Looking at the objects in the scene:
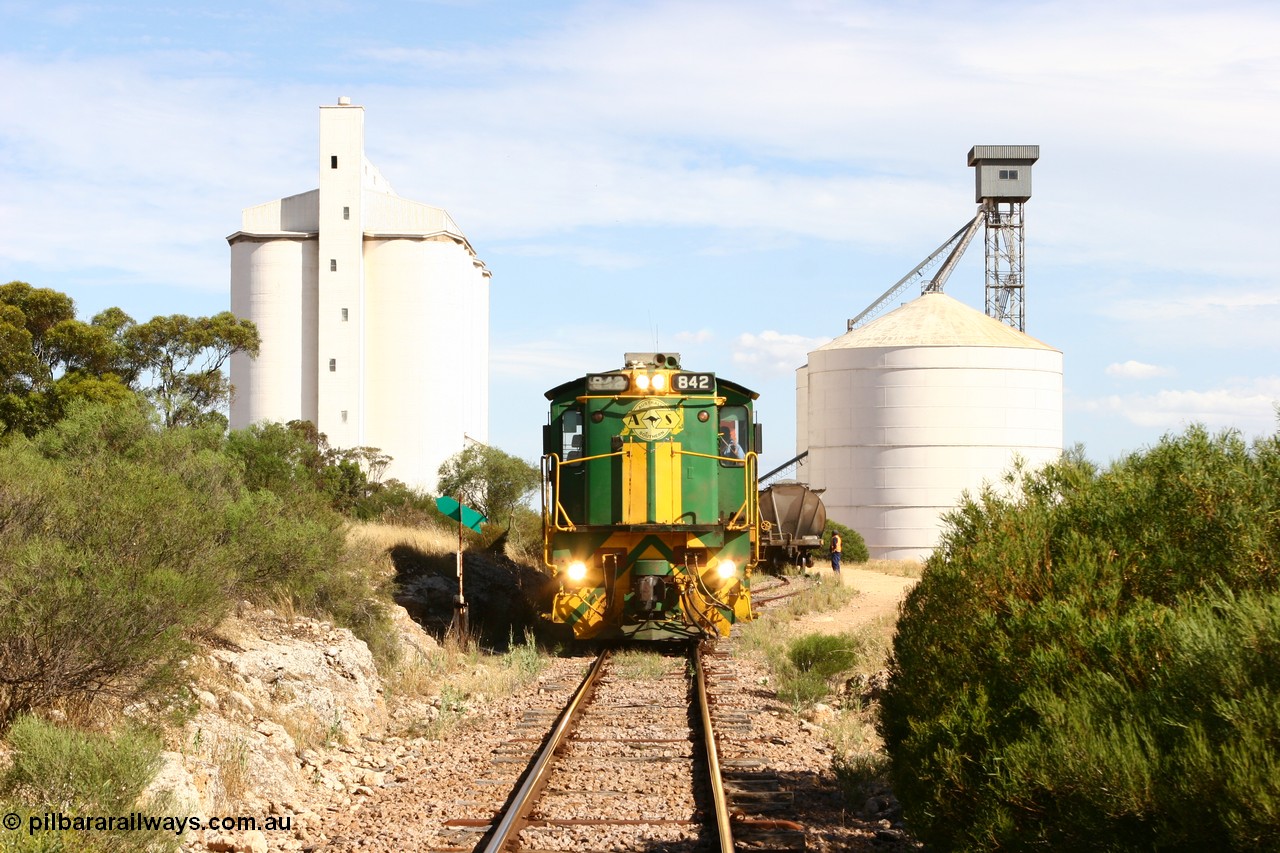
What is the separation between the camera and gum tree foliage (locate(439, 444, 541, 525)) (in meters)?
54.6

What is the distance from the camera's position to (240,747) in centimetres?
906

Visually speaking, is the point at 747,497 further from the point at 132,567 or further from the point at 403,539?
the point at 403,539

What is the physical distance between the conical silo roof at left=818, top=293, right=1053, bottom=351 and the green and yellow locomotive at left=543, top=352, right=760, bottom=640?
33252 mm

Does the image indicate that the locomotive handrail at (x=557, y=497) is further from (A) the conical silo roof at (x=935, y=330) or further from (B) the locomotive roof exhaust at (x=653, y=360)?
(A) the conical silo roof at (x=935, y=330)

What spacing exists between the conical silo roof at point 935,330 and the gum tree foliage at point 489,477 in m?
15.1

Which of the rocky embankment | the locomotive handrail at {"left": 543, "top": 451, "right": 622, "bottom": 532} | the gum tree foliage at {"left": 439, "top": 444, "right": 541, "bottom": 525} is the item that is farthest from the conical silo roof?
the rocky embankment

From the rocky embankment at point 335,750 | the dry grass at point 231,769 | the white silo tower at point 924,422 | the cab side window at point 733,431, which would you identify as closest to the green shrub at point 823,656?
the rocky embankment at point 335,750

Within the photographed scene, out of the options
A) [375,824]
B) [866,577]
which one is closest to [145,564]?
[375,824]

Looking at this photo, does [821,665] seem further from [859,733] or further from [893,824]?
[893,824]

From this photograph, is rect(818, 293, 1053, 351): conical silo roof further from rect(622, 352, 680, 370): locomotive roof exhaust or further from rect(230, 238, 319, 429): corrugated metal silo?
rect(622, 352, 680, 370): locomotive roof exhaust

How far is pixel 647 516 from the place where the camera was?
1612 centimetres

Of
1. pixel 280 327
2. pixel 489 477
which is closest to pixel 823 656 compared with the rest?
pixel 489 477

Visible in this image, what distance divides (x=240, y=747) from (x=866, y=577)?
2826 centimetres

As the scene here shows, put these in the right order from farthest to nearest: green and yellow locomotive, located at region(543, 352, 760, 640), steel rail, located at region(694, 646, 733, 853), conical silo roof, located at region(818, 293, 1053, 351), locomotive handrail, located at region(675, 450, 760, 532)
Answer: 1. conical silo roof, located at region(818, 293, 1053, 351)
2. locomotive handrail, located at region(675, 450, 760, 532)
3. green and yellow locomotive, located at region(543, 352, 760, 640)
4. steel rail, located at region(694, 646, 733, 853)
